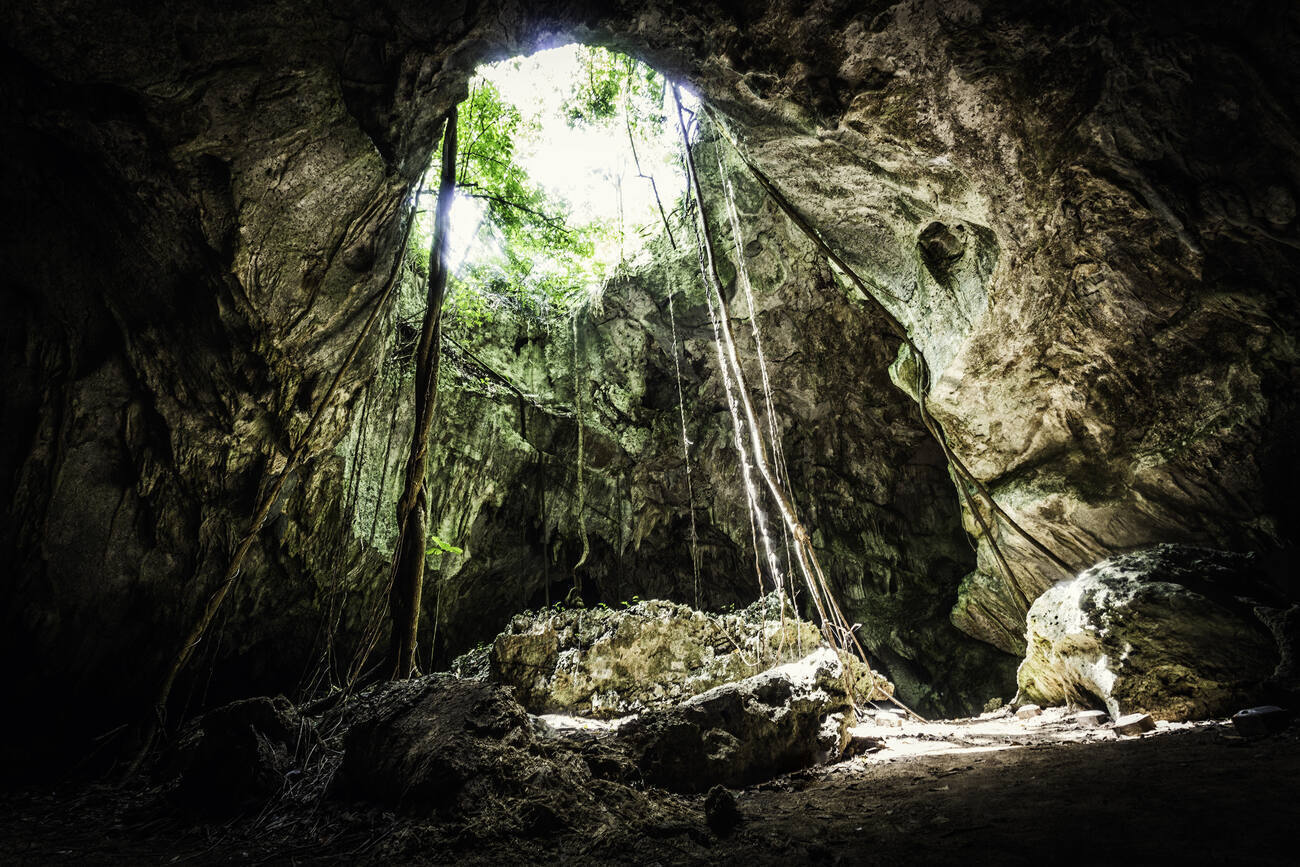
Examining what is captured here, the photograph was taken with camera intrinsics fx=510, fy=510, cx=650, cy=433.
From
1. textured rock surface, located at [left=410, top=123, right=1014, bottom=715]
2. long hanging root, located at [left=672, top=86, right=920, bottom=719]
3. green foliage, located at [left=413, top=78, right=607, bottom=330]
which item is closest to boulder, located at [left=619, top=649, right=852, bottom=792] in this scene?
long hanging root, located at [left=672, top=86, right=920, bottom=719]

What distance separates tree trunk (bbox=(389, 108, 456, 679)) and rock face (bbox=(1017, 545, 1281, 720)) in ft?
14.9

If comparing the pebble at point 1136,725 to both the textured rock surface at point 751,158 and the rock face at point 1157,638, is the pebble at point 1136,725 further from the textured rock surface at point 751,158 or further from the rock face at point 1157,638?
the textured rock surface at point 751,158

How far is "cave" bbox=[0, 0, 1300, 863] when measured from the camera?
2.07 m

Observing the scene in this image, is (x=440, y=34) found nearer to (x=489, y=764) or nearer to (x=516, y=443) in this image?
(x=489, y=764)

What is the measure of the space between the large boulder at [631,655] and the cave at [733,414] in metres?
0.04

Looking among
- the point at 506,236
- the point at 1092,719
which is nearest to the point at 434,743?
the point at 1092,719

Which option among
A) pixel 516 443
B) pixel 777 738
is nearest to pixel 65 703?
pixel 777 738

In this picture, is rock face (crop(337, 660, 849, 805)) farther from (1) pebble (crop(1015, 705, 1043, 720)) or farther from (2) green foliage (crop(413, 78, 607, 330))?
(2) green foliage (crop(413, 78, 607, 330))

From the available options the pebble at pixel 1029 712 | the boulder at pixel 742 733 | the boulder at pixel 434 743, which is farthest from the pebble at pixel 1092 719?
the boulder at pixel 434 743

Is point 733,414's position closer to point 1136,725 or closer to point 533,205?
point 1136,725

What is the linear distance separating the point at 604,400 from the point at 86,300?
23.7 feet

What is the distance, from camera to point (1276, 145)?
283cm

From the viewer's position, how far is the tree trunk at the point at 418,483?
3238 mm

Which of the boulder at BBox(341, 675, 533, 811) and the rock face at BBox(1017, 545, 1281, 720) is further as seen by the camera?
the rock face at BBox(1017, 545, 1281, 720)
